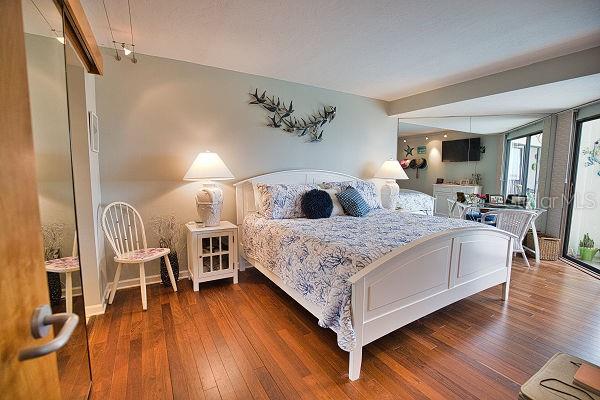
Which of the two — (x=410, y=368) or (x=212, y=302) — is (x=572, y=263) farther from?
(x=212, y=302)

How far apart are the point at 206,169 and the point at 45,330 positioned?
2.45 metres

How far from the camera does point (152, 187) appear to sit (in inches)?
122

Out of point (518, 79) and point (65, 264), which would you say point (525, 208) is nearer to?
point (518, 79)

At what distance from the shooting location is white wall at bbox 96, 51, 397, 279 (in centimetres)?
288

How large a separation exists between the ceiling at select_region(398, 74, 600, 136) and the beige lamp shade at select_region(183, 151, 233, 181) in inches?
124

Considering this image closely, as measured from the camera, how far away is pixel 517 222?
3.76m

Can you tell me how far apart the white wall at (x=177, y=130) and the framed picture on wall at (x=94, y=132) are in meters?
0.12

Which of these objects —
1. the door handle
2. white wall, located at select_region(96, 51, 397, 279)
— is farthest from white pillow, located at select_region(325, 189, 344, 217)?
the door handle

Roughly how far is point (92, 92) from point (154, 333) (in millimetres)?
2225

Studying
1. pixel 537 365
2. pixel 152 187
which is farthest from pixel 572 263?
pixel 152 187

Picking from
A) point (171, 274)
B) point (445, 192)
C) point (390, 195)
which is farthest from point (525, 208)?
point (171, 274)

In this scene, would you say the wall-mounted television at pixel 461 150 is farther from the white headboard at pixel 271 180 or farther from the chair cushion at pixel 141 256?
the chair cushion at pixel 141 256

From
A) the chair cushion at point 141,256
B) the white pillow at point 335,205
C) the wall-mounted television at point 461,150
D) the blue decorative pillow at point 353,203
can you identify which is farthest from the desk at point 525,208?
the chair cushion at point 141,256

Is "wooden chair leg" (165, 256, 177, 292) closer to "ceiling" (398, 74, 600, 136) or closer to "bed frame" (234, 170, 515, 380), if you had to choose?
"bed frame" (234, 170, 515, 380)
